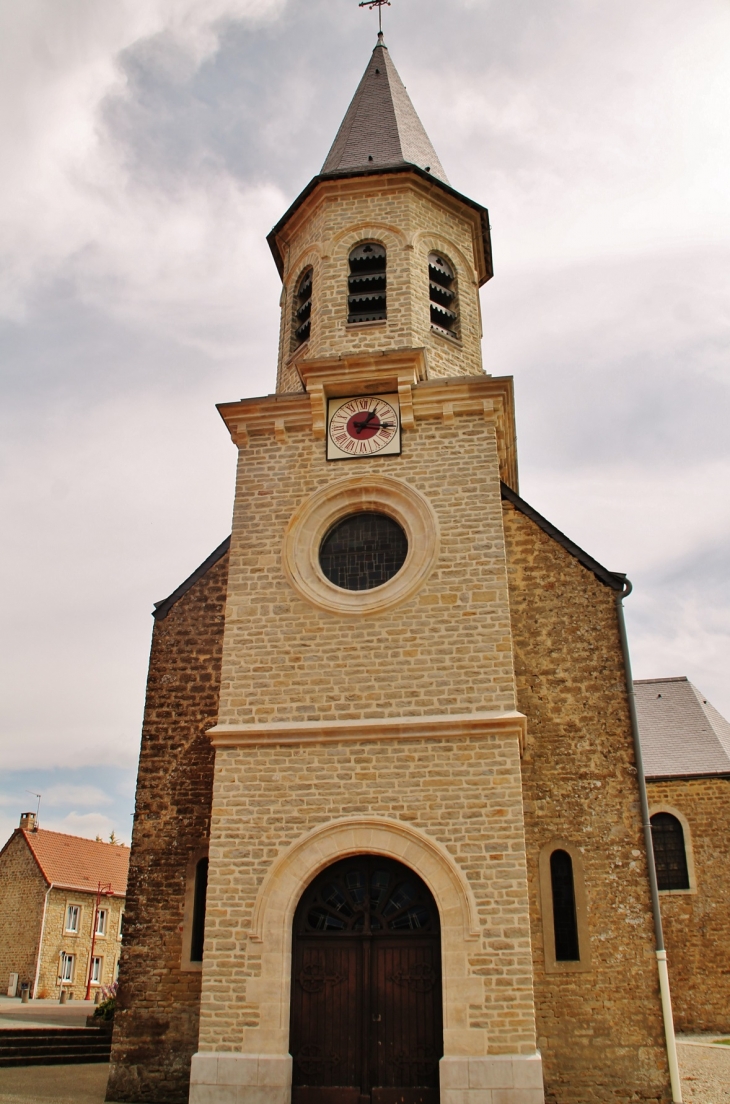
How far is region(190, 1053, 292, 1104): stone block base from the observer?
8.23m

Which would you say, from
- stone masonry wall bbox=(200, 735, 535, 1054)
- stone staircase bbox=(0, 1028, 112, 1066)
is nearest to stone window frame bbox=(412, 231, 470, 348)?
stone masonry wall bbox=(200, 735, 535, 1054)

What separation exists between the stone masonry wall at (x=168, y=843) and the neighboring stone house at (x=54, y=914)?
20.1 m

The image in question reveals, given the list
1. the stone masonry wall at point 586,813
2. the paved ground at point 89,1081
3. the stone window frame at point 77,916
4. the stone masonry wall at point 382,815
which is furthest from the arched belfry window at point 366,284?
the stone window frame at point 77,916

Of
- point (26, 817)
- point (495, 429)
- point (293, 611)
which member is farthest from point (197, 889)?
point (26, 817)

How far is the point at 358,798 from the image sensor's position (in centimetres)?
928

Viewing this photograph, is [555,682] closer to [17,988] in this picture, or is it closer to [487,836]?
[487,836]

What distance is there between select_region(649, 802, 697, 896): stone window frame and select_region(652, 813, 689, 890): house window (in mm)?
63

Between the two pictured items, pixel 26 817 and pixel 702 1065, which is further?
pixel 26 817

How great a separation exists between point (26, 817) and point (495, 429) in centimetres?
2759

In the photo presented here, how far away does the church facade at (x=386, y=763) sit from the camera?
8.59 meters

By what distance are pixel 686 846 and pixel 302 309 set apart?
1271 centimetres

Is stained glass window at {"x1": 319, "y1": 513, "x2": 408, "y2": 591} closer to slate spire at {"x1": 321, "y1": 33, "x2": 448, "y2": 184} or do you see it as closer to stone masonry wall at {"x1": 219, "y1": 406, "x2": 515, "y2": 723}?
stone masonry wall at {"x1": 219, "y1": 406, "x2": 515, "y2": 723}

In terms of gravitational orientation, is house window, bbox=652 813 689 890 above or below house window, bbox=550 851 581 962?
above

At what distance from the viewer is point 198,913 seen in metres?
10.6
